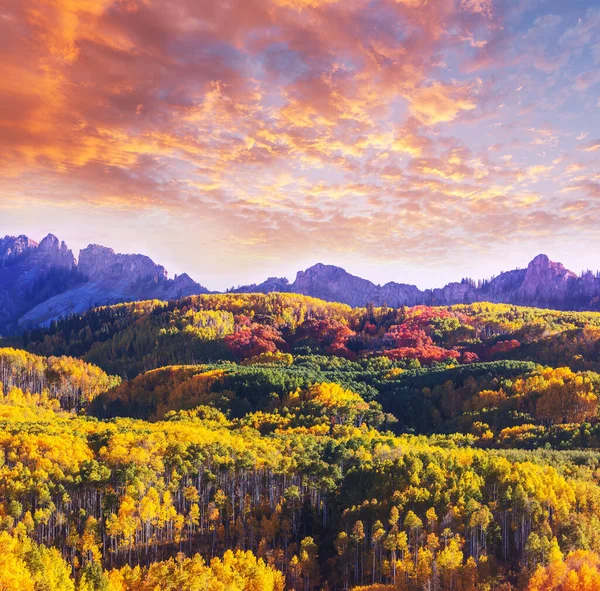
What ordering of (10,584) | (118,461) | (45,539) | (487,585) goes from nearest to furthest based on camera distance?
1. (10,584)
2. (487,585)
3. (45,539)
4. (118,461)

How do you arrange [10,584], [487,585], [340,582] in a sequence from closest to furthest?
[10,584] < [487,585] < [340,582]

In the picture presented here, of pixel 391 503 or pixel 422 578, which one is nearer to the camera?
pixel 422 578

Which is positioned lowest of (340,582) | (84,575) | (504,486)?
(340,582)

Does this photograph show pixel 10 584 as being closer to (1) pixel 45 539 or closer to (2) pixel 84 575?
(2) pixel 84 575

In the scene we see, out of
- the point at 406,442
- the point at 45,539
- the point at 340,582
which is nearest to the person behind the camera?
the point at 340,582

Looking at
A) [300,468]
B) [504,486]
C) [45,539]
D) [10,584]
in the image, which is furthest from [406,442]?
[10,584]

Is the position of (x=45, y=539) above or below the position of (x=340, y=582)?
above

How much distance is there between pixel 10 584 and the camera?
77250 millimetres

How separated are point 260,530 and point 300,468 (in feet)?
55.9

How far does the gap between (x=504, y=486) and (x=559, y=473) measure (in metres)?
14.8

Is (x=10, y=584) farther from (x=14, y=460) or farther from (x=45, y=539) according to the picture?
(x=14, y=460)

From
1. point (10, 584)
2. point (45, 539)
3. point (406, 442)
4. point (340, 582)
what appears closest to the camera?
A: point (10, 584)

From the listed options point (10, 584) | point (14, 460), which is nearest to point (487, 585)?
point (10, 584)

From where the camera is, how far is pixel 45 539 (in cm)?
10325
